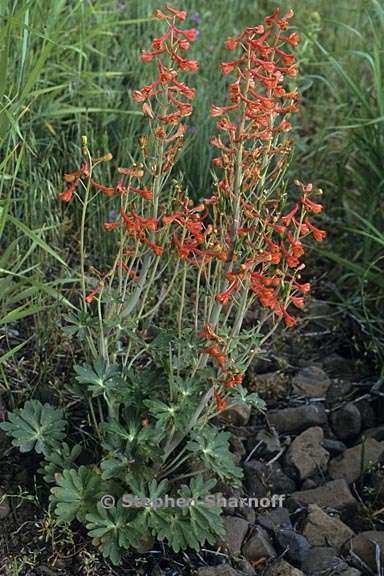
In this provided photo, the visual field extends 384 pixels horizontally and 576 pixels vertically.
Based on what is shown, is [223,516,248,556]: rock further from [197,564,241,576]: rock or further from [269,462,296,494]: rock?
[269,462,296,494]: rock

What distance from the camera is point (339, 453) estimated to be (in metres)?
2.79

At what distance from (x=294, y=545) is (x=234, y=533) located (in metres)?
0.16

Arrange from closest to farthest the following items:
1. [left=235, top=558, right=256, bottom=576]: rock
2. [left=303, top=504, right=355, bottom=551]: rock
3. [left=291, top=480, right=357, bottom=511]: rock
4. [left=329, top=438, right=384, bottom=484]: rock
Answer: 1. [left=235, top=558, right=256, bottom=576]: rock
2. [left=303, top=504, right=355, bottom=551]: rock
3. [left=291, top=480, right=357, bottom=511]: rock
4. [left=329, top=438, right=384, bottom=484]: rock

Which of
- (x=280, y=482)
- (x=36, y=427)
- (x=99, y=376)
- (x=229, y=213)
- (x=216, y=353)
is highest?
(x=229, y=213)

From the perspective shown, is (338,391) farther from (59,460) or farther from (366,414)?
(59,460)

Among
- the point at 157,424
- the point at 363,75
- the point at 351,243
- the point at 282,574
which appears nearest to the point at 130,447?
the point at 157,424

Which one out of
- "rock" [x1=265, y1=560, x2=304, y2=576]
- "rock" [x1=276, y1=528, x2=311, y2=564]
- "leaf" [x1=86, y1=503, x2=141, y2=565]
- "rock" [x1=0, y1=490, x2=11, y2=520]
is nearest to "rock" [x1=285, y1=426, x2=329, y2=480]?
"rock" [x1=276, y1=528, x2=311, y2=564]

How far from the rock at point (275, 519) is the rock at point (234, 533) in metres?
0.08

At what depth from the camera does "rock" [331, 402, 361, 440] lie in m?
2.86

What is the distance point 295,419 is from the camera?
284 centimetres

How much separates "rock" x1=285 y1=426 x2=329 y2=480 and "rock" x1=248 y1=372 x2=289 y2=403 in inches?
8.2

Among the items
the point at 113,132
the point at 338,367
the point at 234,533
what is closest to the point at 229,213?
the point at 234,533

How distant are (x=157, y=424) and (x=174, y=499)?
0.20 metres

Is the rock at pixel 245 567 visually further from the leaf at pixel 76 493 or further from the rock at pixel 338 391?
the rock at pixel 338 391
